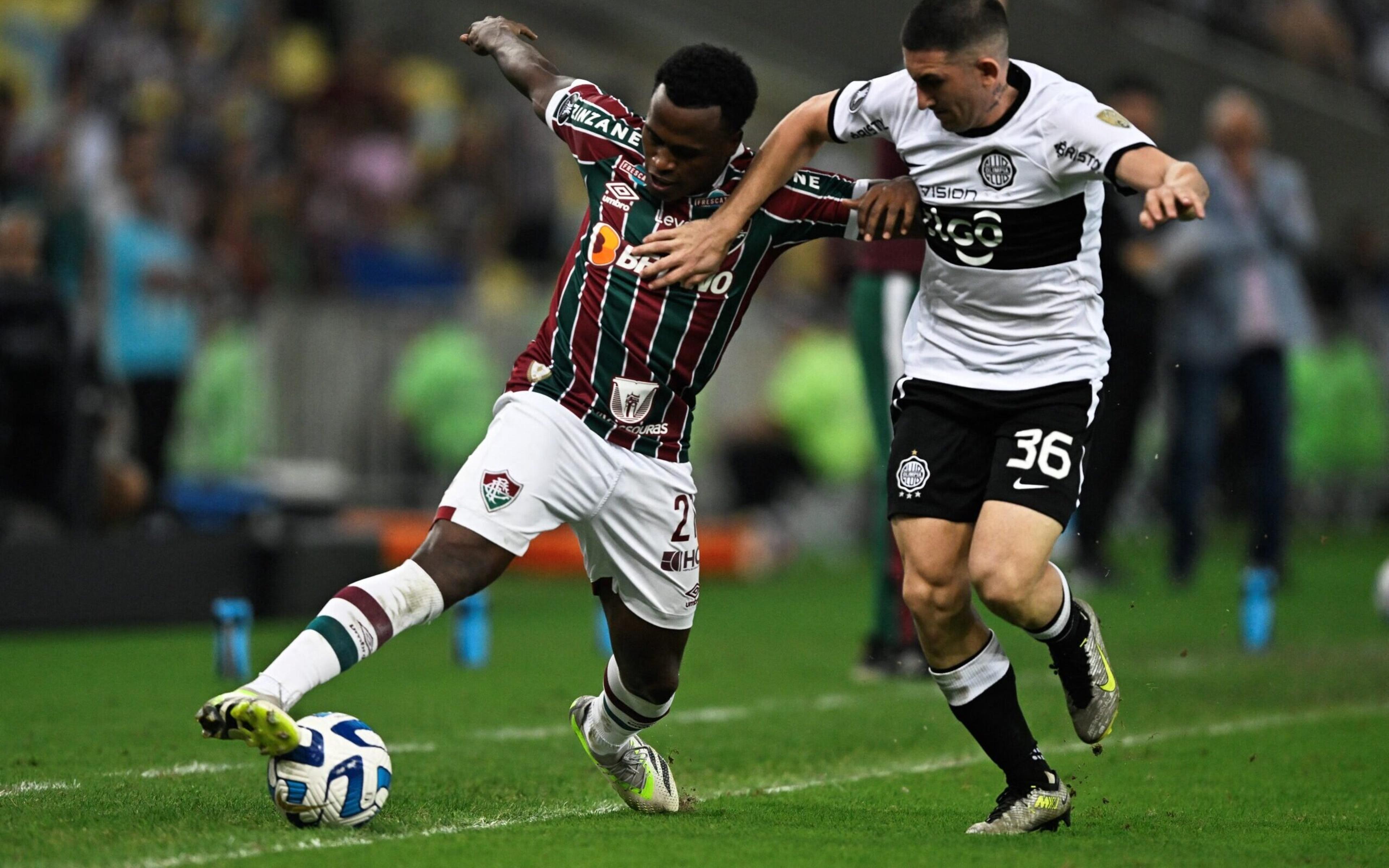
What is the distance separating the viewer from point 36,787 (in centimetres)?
538

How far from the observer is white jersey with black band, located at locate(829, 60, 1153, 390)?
5.08 m

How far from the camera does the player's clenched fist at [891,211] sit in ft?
17.0

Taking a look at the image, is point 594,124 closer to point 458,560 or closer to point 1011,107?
point 1011,107

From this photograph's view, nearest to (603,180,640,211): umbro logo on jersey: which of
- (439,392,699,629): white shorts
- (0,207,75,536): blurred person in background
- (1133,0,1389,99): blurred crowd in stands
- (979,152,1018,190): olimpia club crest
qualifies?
(439,392,699,629): white shorts

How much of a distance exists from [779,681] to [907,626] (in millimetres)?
645

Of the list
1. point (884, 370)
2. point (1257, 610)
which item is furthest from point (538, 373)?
point (1257, 610)

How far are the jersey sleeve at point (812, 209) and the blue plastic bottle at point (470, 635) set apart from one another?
3970mm

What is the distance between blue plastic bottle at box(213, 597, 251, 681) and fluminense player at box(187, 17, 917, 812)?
2.78 m

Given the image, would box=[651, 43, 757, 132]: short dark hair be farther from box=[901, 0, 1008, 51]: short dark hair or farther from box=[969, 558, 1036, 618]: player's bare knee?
box=[969, 558, 1036, 618]: player's bare knee

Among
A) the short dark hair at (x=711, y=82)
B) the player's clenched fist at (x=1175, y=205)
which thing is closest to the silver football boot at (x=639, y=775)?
the short dark hair at (x=711, y=82)

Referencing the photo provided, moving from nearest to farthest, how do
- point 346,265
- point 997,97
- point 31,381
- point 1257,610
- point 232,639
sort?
1. point 997,97
2. point 232,639
3. point 1257,610
4. point 31,381
5. point 346,265

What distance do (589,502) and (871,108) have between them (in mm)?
1411

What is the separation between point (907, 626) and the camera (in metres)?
8.38

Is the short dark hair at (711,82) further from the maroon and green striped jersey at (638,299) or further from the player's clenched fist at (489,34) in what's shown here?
the player's clenched fist at (489,34)
